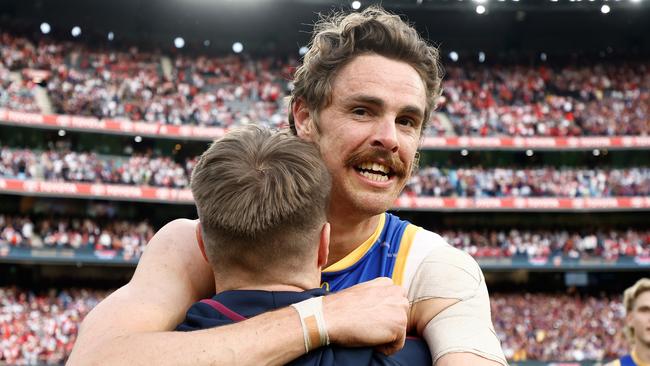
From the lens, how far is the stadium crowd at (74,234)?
31.5 metres

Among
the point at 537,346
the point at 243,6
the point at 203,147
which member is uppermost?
the point at 243,6

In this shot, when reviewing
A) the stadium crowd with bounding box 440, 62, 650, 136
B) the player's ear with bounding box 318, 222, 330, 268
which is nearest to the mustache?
the player's ear with bounding box 318, 222, 330, 268

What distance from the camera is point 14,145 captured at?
34.2 metres

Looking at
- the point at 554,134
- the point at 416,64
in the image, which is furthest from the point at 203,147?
the point at 416,64

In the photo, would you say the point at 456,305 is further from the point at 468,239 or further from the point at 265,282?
the point at 468,239

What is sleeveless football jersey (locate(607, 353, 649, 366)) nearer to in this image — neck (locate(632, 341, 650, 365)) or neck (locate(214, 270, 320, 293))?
neck (locate(632, 341, 650, 365))

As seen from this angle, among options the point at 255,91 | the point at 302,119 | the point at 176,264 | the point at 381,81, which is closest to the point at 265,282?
the point at 176,264

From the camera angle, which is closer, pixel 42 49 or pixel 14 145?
pixel 14 145

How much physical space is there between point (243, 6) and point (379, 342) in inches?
1620

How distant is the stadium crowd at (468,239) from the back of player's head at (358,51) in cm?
2931

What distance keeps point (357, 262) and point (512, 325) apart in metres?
29.2

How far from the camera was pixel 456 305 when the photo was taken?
2.97 m

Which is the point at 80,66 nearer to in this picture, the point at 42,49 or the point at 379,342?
the point at 42,49

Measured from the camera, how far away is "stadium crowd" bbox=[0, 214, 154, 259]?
3145 centimetres
